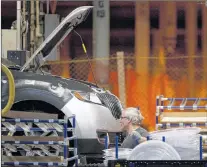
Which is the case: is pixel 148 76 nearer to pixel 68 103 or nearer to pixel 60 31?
pixel 60 31

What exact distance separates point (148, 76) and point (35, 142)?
805 centimetres

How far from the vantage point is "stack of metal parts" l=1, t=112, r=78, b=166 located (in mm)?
9008

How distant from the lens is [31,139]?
9172mm

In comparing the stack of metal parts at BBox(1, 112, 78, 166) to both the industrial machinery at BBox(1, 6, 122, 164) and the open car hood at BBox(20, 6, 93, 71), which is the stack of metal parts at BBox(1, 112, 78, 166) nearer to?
the industrial machinery at BBox(1, 6, 122, 164)

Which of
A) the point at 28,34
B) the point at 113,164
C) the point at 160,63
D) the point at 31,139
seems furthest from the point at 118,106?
the point at 160,63

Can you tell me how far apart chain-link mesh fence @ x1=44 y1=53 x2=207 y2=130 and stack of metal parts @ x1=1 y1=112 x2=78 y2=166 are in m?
6.96

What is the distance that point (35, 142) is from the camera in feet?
29.7

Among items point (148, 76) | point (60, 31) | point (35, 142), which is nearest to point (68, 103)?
point (35, 142)

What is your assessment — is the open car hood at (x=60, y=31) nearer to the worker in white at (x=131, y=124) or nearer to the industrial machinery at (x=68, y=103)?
the industrial machinery at (x=68, y=103)

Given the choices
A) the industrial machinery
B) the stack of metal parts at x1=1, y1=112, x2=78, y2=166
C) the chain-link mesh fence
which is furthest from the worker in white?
the chain-link mesh fence

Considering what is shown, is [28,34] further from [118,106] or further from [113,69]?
[118,106]

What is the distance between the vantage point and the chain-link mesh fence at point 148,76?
16.6 metres

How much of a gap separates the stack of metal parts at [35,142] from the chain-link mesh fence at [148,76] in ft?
22.8

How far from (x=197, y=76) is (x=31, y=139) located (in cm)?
852
